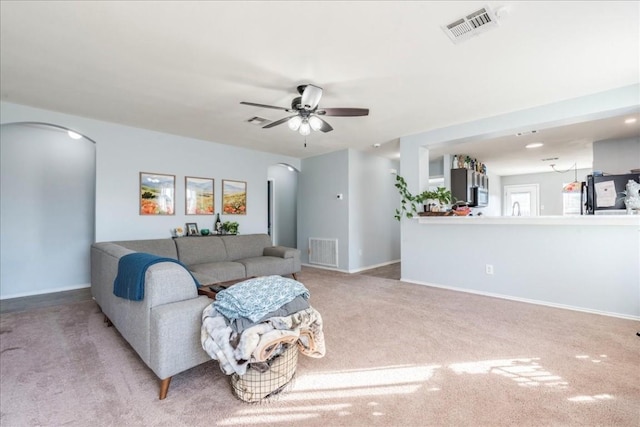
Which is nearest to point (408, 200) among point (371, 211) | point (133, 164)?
point (371, 211)

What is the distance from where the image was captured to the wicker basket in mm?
1733

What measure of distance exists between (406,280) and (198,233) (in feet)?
12.0

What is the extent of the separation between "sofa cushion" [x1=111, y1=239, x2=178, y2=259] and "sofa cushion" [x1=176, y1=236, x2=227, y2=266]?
0.10 m

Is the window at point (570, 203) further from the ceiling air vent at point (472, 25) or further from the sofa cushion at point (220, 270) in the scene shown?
the sofa cushion at point (220, 270)

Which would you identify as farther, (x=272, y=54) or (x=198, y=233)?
(x=198, y=233)

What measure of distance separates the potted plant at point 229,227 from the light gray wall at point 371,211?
87.2 inches

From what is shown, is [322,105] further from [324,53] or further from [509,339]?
[509,339]

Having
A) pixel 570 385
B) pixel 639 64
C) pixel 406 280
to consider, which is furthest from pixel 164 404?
Result: pixel 639 64

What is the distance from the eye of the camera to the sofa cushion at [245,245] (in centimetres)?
478

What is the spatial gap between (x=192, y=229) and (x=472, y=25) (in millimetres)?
4608

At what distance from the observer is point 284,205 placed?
7.75 meters

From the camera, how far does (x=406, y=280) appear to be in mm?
4867

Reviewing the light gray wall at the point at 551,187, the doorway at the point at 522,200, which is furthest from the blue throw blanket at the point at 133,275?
the light gray wall at the point at 551,187

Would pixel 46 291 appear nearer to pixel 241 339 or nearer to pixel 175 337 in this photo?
pixel 175 337
